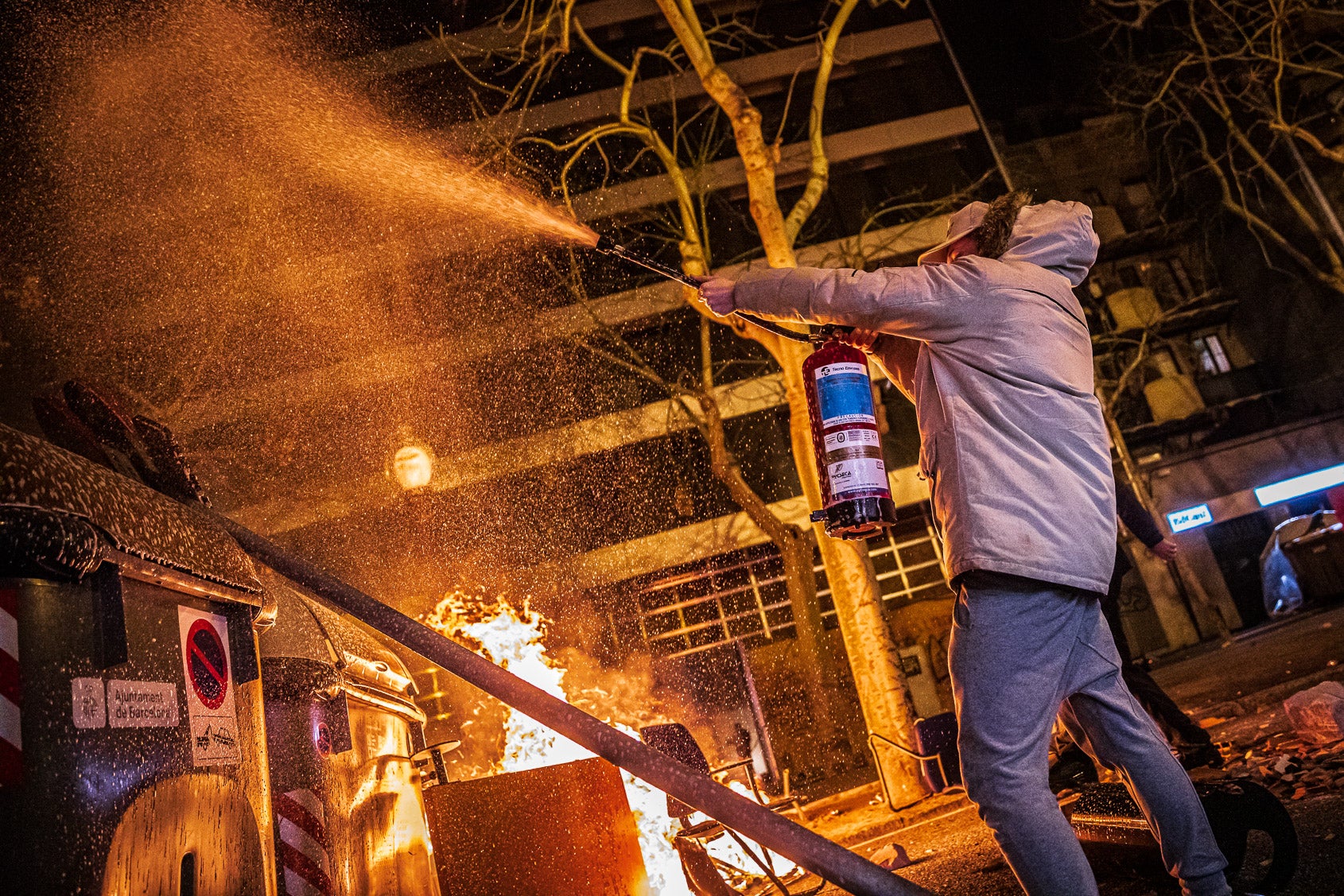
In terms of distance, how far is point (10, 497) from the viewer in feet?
4.72

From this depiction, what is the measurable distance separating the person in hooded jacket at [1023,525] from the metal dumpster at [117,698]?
1808 millimetres

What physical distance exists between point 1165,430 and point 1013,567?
2751 centimetres

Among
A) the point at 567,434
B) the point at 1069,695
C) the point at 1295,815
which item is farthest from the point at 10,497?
the point at 567,434

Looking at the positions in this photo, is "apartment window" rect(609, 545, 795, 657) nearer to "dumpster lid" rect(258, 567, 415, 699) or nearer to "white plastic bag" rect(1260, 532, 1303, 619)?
"white plastic bag" rect(1260, 532, 1303, 619)

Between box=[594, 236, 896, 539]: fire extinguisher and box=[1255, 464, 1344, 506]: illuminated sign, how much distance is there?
1079 inches

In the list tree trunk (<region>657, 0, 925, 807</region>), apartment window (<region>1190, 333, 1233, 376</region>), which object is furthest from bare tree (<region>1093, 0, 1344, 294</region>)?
tree trunk (<region>657, 0, 925, 807</region>)

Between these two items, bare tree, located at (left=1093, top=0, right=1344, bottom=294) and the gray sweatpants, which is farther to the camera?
bare tree, located at (left=1093, top=0, right=1344, bottom=294)

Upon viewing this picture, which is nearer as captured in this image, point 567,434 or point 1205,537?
point 567,434

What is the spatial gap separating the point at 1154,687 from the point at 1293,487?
24611mm

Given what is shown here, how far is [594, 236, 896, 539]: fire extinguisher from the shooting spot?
3033 mm

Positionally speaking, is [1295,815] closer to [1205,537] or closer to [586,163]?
[586,163]

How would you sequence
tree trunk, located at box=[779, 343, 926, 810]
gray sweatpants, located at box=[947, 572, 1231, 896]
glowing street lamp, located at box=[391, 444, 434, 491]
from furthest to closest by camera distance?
glowing street lamp, located at box=[391, 444, 434, 491], tree trunk, located at box=[779, 343, 926, 810], gray sweatpants, located at box=[947, 572, 1231, 896]

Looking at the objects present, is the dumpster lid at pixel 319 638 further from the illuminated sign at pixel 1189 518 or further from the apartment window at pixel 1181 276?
the apartment window at pixel 1181 276

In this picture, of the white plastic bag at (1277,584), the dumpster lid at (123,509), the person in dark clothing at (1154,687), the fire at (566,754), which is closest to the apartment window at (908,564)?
the white plastic bag at (1277,584)
